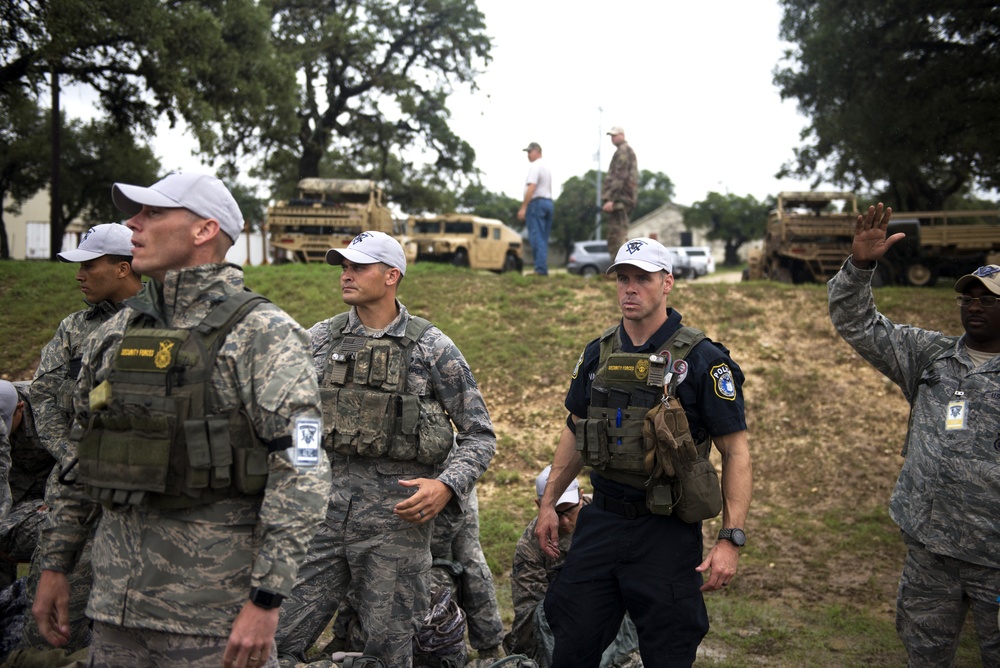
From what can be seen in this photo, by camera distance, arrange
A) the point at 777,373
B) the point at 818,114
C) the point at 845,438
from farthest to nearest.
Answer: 1. the point at 818,114
2. the point at 777,373
3. the point at 845,438

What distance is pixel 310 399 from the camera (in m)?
2.53

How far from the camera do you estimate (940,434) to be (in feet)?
12.7

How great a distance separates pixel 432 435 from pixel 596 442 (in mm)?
780

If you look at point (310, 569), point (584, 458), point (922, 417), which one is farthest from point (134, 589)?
point (922, 417)

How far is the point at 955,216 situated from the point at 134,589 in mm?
20328

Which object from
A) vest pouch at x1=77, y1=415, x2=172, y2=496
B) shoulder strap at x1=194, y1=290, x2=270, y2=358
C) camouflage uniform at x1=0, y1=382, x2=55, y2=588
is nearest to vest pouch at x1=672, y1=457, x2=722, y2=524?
shoulder strap at x1=194, y1=290, x2=270, y2=358

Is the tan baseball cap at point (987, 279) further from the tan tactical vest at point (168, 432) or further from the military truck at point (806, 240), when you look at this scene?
the military truck at point (806, 240)

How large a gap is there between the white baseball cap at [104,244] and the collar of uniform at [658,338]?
2492mm

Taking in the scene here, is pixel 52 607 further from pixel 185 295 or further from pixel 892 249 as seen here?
pixel 892 249

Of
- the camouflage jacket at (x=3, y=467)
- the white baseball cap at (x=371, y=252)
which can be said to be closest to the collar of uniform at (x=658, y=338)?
the white baseball cap at (x=371, y=252)

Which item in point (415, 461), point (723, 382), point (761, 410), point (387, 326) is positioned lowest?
point (761, 410)

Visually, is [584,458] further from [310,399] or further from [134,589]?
[134,589]

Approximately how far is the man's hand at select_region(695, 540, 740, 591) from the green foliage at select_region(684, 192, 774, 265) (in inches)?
2192

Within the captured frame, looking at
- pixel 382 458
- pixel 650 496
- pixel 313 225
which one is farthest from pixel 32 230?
pixel 650 496
